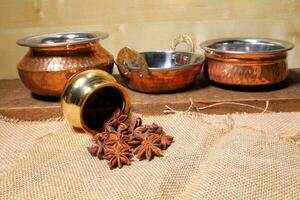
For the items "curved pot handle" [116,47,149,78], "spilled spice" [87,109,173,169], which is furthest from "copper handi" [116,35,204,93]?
"spilled spice" [87,109,173,169]

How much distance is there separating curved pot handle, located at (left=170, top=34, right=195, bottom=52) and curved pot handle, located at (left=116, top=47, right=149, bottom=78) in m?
0.18

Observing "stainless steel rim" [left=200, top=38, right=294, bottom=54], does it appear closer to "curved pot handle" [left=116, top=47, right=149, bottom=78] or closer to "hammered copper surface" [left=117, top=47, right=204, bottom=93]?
"hammered copper surface" [left=117, top=47, right=204, bottom=93]

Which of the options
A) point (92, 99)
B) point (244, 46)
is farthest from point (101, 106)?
point (244, 46)

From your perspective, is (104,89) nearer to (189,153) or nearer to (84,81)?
(84,81)

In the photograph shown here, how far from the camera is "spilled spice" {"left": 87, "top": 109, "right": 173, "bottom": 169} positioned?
2.02 feet

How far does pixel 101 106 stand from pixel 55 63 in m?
0.15

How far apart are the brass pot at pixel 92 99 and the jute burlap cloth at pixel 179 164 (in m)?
0.04

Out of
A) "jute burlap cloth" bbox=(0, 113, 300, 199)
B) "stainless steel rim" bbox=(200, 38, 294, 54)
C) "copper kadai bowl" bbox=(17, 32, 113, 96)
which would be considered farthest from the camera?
"stainless steel rim" bbox=(200, 38, 294, 54)

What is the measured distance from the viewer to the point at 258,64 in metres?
0.82

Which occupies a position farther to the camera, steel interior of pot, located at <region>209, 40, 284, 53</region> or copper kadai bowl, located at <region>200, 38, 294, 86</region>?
steel interior of pot, located at <region>209, 40, 284, 53</region>

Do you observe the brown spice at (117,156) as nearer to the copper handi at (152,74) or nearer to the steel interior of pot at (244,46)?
the copper handi at (152,74)

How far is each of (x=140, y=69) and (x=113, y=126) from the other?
17cm

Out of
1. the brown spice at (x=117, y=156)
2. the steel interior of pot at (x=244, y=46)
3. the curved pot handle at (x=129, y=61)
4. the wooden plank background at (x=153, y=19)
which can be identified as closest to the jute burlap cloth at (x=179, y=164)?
the brown spice at (x=117, y=156)

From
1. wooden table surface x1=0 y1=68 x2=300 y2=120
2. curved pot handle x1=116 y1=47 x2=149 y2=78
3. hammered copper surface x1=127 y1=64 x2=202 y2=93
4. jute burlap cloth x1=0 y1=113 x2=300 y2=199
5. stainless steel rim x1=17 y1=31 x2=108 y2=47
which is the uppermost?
stainless steel rim x1=17 y1=31 x2=108 y2=47
